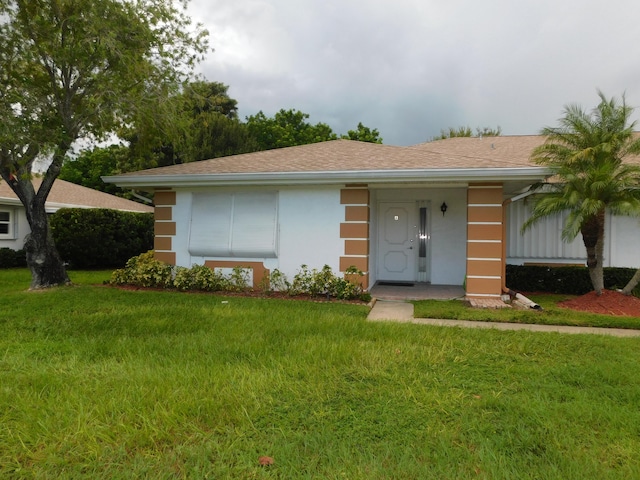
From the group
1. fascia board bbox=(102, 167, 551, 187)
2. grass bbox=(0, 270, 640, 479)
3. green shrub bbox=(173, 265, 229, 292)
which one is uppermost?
fascia board bbox=(102, 167, 551, 187)

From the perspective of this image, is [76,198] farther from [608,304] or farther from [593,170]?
[608,304]

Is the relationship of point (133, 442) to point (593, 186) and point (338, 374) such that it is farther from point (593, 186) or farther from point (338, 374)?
point (593, 186)

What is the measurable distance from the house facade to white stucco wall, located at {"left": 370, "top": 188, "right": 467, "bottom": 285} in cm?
3

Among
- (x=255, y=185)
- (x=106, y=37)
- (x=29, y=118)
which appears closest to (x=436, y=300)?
(x=255, y=185)

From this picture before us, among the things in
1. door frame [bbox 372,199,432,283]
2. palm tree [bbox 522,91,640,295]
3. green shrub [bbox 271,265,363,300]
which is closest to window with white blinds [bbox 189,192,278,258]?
green shrub [bbox 271,265,363,300]

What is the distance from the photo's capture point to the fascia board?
25.0ft

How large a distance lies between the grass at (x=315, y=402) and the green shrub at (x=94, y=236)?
9378 mm

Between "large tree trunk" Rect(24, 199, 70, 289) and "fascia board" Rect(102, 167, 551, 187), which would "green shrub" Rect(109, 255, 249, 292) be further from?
"fascia board" Rect(102, 167, 551, 187)

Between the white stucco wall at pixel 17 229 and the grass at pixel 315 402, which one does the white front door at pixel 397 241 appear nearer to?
the grass at pixel 315 402

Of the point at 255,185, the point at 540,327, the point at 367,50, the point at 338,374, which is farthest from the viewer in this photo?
the point at 367,50

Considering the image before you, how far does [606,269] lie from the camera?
989 centimetres

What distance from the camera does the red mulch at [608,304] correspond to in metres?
7.68

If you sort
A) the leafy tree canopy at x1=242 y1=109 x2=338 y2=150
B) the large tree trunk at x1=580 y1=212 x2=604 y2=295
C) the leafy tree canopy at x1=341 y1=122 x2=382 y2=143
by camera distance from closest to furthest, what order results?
the large tree trunk at x1=580 y1=212 x2=604 y2=295
the leafy tree canopy at x1=341 y1=122 x2=382 y2=143
the leafy tree canopy at x1=242 y1=109 x2=338 y2=150

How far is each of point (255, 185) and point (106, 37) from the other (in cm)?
413
